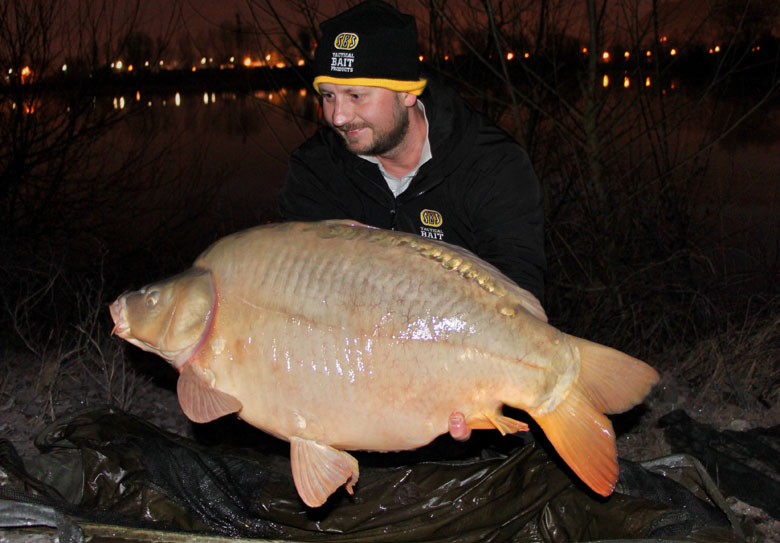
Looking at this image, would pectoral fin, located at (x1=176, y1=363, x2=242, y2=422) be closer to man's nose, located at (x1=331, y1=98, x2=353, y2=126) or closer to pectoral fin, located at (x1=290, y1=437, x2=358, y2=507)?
pectoral fin, located at (x1=290, y1=437, x2=358, y2=507)

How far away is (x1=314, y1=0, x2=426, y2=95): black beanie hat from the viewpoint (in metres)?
1.82

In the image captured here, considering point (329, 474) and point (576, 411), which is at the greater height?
point (576, 411)

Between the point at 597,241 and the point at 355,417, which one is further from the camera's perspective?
the point at 597,241

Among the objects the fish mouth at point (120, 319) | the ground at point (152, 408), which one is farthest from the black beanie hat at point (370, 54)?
the ground at point (152, 408)

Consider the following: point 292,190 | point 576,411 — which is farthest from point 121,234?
point 576,411

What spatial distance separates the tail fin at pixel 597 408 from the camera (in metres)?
1.23

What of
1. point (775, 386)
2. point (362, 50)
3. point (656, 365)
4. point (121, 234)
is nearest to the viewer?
point (362, 50)

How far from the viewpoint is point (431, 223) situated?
2115 mm

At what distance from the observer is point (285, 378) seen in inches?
52.9

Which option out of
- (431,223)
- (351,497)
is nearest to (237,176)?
(431,223)

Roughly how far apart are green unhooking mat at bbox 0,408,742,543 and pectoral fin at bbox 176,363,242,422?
397mm

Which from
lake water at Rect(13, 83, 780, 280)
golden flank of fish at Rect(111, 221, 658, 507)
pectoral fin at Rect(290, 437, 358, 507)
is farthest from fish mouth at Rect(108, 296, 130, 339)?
lake water at Rect(13, 83, 780, 280)

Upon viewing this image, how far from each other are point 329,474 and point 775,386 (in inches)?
75.2

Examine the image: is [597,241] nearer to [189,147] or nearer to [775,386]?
[775,386]
